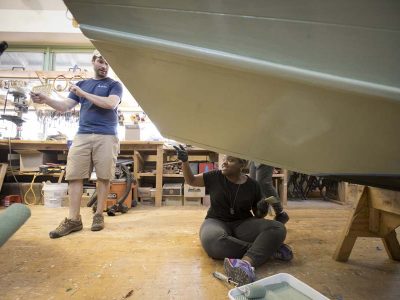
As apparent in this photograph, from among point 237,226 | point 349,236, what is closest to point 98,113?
point 237,226

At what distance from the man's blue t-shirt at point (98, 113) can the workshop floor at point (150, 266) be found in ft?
2.12

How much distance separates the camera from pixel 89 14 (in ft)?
1.63

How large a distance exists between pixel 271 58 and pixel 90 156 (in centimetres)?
130

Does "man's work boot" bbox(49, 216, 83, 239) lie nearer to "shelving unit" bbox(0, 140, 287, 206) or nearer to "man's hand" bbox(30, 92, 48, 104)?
"man's hand" bbox(30, 92, 48, 104)

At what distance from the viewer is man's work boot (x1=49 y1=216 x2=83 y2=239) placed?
1.33 m

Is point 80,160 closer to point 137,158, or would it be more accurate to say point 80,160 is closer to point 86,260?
point 86,260

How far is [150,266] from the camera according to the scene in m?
1.00

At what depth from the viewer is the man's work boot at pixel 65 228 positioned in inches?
52.4

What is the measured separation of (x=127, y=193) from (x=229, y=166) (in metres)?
1.32

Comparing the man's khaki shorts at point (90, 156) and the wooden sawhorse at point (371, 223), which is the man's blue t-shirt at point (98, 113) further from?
the wooden sawhorse at point (371, 223)

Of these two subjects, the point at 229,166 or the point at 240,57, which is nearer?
the point at 240,57

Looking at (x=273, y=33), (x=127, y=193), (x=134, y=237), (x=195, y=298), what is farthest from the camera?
(x=127, y=193)

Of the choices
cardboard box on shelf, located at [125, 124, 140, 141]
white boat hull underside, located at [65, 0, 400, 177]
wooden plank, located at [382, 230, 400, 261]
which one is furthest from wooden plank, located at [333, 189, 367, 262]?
cardboard box on shelf, located at [125, 124, 140, 141]

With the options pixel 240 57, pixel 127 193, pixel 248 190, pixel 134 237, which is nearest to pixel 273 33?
pixel 240 57
